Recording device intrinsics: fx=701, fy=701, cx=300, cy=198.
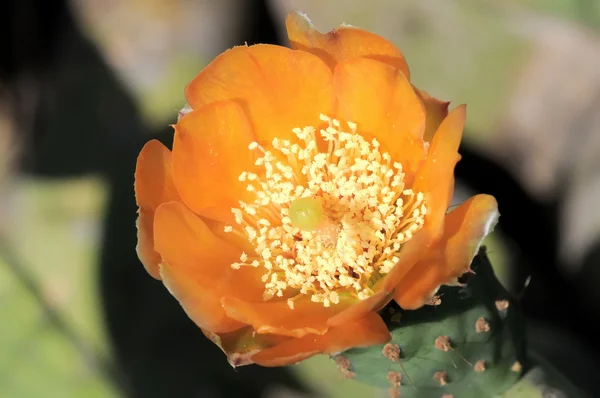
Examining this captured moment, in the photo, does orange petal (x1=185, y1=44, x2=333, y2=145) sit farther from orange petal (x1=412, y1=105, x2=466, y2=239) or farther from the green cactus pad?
the green cactus pad

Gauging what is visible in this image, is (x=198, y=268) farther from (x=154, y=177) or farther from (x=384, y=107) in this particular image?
(x=384, y=107)

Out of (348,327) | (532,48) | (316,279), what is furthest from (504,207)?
(348,327)

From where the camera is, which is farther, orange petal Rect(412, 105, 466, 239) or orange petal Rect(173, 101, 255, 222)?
orange petal Rect(173, 101, 255, 222)

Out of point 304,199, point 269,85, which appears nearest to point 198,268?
point 304,199

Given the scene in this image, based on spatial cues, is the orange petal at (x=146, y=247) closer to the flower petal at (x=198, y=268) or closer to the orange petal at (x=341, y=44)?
the flower petal at (x=198, y=268)

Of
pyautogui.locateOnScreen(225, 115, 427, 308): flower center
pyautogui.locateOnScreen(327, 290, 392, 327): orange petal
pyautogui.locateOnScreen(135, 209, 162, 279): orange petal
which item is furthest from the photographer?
pyautogui.locateOnScreen(225, 115, 427, 308): flower center

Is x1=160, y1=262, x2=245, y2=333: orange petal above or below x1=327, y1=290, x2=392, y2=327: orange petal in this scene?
below

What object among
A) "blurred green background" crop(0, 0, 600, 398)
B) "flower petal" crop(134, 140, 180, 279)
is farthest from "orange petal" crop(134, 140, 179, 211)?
"blurred green background" crop(0, 0, 600, 398)
